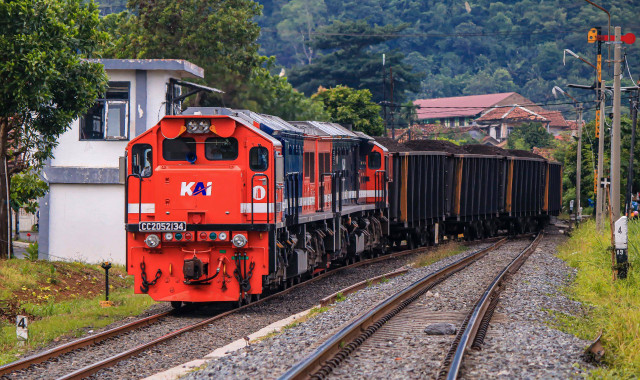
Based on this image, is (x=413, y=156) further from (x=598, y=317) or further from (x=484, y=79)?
(x=484, y=79)

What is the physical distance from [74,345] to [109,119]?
14.1 meters

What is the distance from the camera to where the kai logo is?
13.5 m

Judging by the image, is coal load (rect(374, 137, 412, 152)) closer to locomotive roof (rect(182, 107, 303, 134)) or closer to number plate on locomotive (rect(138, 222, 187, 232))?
locomotive roof (rect(182, 107, 303, 134))

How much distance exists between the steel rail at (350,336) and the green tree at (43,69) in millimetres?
8117

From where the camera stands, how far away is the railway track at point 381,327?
8.60 meters

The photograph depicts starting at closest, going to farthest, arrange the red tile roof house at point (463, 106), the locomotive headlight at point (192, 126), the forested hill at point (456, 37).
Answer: the locomotive headlight at point (192, 126)
the red tile roof house at point (463, 106)
the forested hill at point (456, 37)

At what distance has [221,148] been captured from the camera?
14055 millimetres

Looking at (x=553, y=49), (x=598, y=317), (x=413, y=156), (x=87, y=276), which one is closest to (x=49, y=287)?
(x=87, y=276)

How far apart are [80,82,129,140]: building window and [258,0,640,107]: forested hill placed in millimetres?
88159

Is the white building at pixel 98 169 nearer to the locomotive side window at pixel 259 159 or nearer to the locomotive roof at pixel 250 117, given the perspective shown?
the locomotive roof at pixel 250 117

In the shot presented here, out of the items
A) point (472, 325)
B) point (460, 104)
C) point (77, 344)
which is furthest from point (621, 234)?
point (460, 104)

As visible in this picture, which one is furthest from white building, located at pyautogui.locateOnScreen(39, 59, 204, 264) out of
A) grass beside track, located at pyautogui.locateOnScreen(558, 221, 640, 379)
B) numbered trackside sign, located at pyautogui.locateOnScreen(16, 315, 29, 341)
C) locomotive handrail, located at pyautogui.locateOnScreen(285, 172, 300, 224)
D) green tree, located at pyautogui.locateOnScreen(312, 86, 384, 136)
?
green tree, located at pyautogui.locateOnScreen(312, 86, 384, 136)

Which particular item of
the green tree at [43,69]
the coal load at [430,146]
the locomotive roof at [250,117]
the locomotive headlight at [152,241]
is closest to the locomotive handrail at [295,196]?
the locomotive roof at [250,117]

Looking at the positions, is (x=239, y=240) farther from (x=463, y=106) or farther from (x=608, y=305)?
(x=463, y=106)
